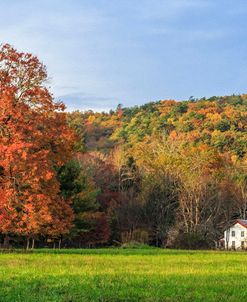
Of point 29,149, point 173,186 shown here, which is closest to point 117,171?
point 173,186

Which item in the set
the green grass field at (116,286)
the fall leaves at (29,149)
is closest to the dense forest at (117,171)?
the fall leaves at (29,149)

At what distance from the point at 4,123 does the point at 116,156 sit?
56.7m

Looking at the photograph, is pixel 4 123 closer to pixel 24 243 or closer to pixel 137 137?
pixel 24 243

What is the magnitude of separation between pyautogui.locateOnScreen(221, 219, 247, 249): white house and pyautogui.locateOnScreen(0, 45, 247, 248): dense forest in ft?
6.06

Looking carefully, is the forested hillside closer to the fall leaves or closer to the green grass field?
the fall leaves

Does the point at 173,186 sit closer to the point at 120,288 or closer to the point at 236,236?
the point at 236,236

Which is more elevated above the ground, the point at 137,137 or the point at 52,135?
the point at 137,137

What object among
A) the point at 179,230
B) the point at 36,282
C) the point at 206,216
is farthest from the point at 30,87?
the point at 206,216

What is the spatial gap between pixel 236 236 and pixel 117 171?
67.8 feet

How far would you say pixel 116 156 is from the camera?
88.9m

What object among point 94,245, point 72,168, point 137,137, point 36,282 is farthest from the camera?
point 137,137

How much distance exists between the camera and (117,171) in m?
83.2

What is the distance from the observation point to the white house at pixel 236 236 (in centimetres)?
8181

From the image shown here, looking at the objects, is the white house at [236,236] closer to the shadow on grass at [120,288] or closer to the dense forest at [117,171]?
the dense forest at [117,171]
